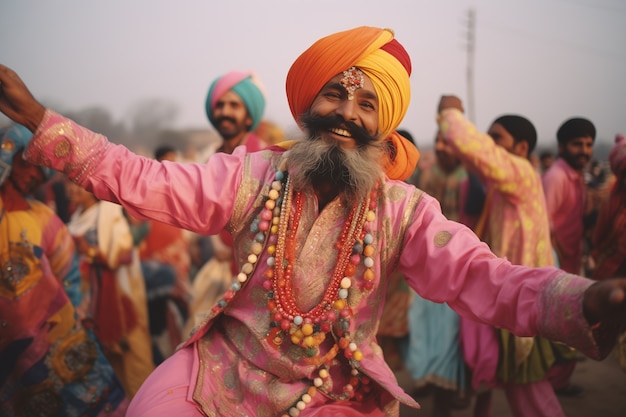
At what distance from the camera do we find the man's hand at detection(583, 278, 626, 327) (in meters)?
1.67

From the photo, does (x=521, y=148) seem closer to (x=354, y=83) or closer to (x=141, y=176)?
(x=354, y=83)

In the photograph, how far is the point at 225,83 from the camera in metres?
6.28

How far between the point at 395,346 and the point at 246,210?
10.0ft

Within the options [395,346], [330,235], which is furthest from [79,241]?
[330,235]

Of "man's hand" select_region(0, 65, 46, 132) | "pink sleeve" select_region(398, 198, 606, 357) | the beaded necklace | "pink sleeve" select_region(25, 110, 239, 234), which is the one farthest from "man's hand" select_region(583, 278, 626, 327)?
"man's hand" select_region(0, 65, 46, 132)

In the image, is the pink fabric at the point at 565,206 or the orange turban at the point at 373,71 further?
the pink fabric at the point at 565,206

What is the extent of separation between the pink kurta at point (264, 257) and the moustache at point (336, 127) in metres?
0.20

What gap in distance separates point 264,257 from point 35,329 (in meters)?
2.02

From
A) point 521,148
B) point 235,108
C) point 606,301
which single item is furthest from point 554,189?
point 606,301

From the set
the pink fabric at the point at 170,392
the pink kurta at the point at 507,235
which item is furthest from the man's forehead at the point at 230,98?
the pink fabric at the point at 170,392

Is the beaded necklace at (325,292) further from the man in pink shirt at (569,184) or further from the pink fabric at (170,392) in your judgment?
the man in pink shirt at (569,184)

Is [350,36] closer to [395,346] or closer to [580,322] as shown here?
[580,322]

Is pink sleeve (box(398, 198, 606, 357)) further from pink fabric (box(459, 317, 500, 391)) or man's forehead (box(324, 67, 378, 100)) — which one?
pink fabric (box(459, 317, 500, 391))

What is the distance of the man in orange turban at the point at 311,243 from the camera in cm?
229
